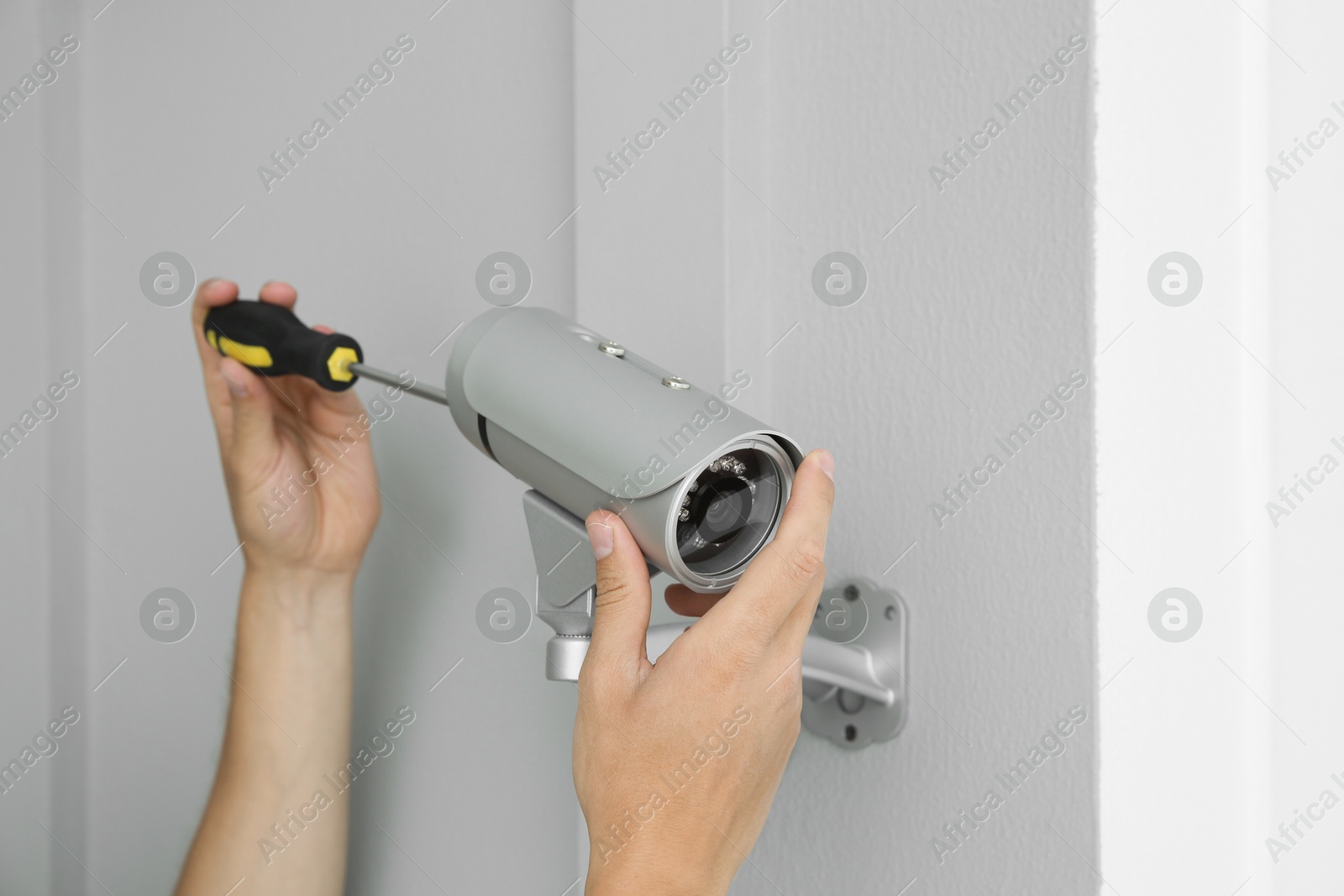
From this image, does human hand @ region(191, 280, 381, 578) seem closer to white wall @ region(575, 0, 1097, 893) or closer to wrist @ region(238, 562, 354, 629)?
wrist @ region(238, 562, 354, 629)

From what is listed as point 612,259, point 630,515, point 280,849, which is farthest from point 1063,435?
point 280,849

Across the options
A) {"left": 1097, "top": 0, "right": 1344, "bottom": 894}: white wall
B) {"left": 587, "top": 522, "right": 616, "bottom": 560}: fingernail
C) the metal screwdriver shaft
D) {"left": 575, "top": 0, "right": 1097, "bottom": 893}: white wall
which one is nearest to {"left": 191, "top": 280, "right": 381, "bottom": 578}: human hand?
the metal screwdriver shaft

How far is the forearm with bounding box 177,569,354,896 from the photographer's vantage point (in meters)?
0.88

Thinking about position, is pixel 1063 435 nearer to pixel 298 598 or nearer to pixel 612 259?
pixel 612 259

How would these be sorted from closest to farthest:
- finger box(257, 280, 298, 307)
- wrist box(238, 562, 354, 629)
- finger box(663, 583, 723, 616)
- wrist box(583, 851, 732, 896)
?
wrist box(583, 851, 732, 896)
finger box(663, 583, 723, 616)
finger box(257, 280, 298, 307)
wrist box(238, 562, 354, 629)

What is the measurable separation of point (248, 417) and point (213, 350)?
2.4 inches

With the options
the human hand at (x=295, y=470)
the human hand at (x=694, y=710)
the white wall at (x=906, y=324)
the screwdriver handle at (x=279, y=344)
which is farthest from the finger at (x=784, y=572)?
the human hand at (x=295, y=470)

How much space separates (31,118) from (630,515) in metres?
1.16

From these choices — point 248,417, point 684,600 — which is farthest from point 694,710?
point 248,417

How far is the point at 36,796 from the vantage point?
1.27 metres

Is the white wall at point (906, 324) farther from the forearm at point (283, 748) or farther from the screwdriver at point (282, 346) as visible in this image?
the forearm at point (283, 748)

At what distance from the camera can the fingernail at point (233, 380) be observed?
2.62 feet

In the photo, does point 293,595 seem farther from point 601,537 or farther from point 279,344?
point 601,537

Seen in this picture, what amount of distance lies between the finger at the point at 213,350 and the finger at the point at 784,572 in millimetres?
517
